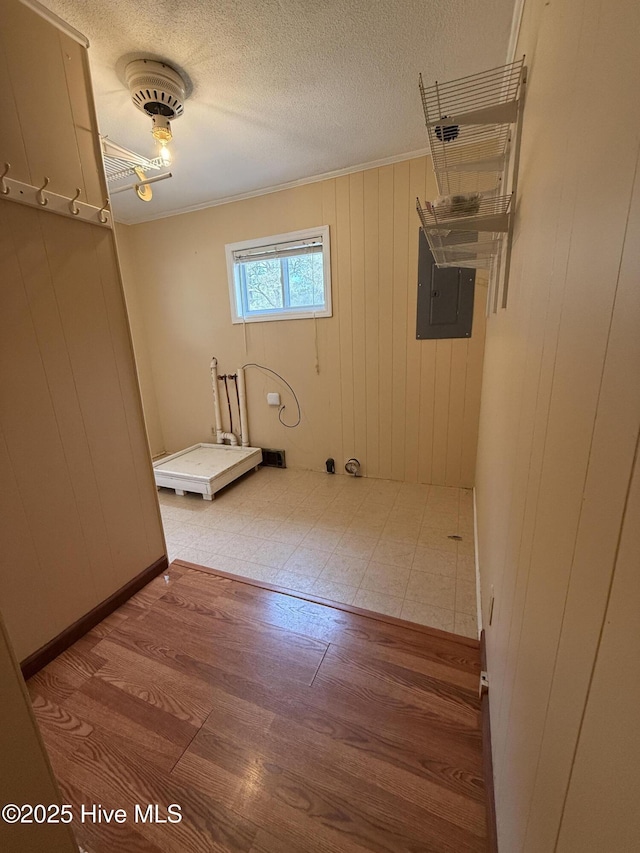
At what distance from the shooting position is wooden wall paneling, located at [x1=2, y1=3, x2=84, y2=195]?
1.20 metres

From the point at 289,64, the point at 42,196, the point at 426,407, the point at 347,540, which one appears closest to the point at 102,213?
the point at 42,196

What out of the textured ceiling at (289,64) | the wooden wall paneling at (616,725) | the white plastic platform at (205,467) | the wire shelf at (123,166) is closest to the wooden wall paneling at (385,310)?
the textured ceiling at (289,64)

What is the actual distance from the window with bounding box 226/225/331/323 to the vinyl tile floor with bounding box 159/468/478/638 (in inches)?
64.2

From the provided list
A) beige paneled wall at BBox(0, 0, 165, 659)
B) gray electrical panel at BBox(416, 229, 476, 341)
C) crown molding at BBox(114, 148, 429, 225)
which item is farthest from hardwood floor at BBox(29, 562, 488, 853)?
crown molding at BBox(114, 148, 429, 225)

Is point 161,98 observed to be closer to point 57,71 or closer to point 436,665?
point 57,71

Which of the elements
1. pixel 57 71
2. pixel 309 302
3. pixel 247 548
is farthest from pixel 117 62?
pixel 247 548

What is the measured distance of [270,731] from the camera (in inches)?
44.5

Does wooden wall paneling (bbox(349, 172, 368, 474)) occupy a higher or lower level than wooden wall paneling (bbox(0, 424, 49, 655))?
higher

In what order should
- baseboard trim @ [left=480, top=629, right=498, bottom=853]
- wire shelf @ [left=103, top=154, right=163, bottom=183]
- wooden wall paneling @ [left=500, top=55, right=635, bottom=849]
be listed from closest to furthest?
1. wooden wall paneling @ [left=500, top=55, right=635, bottom=849]
2. baseboard trim @ [left=480, top=629, right=498, bottom=853]
3. wire shelf @ [left=103, top=154, right=163, bottom=183]

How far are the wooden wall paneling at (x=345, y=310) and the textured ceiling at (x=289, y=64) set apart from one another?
1.04 ft

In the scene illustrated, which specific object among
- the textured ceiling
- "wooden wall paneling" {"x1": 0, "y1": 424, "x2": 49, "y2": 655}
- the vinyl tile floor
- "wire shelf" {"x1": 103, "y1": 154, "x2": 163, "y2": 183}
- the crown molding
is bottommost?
the vinyl tile floor

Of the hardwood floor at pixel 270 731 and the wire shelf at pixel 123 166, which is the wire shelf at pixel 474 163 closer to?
the hardwood floor at pixel 270 731

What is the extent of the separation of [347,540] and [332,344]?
1.71m

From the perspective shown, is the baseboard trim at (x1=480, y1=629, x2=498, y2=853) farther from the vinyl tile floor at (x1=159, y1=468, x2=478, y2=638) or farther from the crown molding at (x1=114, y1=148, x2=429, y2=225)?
the crown molding at (x1=114, y1=148, x2=429, y2=225)
